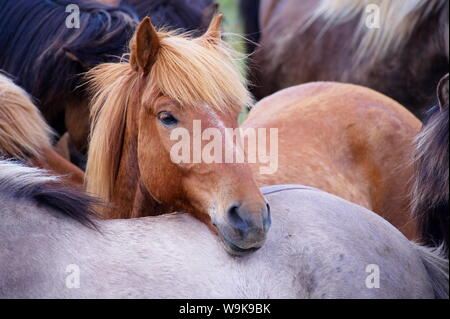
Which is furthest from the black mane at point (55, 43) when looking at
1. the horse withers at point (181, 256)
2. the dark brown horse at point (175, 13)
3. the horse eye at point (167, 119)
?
the horse withers at point (181, 256)

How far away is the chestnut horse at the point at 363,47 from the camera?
15.3 feet

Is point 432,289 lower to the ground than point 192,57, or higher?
lower

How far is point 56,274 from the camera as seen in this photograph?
2.05m

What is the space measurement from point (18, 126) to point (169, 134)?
0.88 m

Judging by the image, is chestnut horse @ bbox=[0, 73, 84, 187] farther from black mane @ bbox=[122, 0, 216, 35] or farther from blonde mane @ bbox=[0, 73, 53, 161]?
black mane @ bbox=[122, 0, 216, 35]

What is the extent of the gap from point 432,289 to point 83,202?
1317mm

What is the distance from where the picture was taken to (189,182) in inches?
94.9

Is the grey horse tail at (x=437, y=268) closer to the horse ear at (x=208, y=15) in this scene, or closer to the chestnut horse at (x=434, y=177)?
the chestnut horse at (x=434, y=177)

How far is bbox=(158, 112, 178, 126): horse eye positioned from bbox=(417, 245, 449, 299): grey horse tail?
1.07 metres

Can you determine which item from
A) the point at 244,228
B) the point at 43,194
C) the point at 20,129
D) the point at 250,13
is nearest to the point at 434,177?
the point at 244,228

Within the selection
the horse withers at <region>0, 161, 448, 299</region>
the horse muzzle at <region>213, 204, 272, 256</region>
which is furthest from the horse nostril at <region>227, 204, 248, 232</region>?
the horse withers at <region>0, 161, 448, 299</region>

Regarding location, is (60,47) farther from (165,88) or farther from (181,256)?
(181,256)
